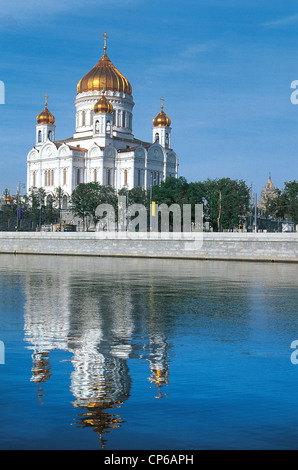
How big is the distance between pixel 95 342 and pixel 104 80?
221ft

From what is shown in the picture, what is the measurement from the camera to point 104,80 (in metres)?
73.6

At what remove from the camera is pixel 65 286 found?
19.2m

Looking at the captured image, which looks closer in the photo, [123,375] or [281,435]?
[281,435]

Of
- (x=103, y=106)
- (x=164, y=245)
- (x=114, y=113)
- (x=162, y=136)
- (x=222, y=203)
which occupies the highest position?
(x=114, y=113)

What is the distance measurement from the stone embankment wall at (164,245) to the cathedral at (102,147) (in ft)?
82.6

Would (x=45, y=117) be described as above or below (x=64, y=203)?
above

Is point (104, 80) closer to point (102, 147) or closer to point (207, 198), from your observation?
point (102, 147)

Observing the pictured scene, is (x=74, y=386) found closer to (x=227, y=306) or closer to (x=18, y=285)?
(x=227, y=306)

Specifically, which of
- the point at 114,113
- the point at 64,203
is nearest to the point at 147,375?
the point at 64,203

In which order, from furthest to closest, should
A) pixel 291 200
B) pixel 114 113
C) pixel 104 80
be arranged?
pixel 114 113 → pixel 104 80 → pixel 291 200

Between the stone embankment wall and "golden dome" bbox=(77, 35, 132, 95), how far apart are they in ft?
106

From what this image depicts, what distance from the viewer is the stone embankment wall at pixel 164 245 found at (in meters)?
36.4
